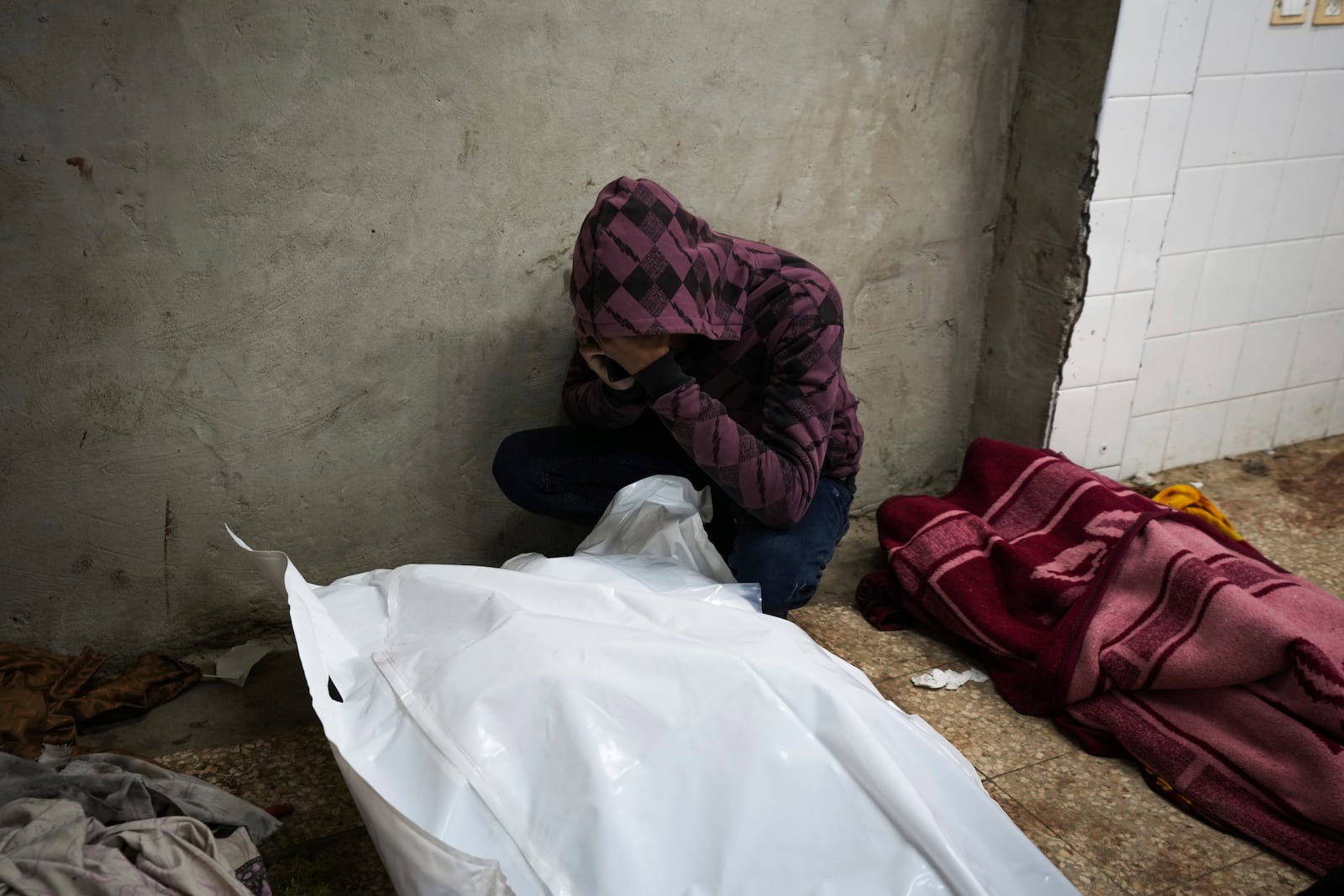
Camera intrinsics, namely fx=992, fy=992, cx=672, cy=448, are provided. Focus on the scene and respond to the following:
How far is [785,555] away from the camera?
5.52ft

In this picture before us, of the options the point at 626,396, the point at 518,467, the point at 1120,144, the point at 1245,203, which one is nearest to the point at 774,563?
the point at 626,396

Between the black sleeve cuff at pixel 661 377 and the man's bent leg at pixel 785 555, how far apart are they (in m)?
0.32

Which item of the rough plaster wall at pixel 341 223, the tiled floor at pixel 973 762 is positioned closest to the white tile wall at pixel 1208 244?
the rough plaster wall at pixel 341 223

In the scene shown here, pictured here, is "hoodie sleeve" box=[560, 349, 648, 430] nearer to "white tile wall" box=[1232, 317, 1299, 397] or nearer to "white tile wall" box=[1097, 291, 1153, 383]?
"white tile wall" box=[1097, 291, 1153, 383]

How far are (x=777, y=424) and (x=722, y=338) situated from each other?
0.55 feet

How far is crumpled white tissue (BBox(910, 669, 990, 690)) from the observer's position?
178 cm

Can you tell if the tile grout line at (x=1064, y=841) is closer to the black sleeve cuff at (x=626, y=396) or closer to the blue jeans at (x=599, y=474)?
the blue jeans at (x=599, y=474)

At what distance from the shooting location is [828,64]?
1962mm

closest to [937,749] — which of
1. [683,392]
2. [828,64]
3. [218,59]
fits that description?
[683,392]

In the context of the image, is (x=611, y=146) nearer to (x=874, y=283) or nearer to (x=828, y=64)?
(x=828, y=64)

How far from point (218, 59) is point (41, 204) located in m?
0.36

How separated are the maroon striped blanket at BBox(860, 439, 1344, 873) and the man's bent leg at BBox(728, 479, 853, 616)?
29 cm

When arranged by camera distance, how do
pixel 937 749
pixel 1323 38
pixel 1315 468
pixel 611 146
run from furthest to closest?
1. pixel 1315 468
2. pixel 1323 38
3. pixel 611 146
4. pixel 937 749

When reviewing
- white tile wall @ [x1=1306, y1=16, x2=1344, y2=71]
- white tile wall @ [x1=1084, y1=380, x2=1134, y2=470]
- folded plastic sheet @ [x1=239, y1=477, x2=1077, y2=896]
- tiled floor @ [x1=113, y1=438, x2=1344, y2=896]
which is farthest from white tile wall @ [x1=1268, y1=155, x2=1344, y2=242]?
folded plastic sheet @ [x1=239, y1=477, x2=1077, y2=896]
